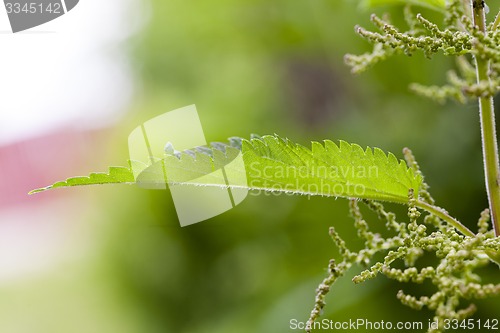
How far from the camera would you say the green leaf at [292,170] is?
2.20 ft

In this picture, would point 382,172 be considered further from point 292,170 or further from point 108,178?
point 108,178

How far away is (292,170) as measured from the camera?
0.69m

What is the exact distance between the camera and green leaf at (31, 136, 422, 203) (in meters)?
0.67

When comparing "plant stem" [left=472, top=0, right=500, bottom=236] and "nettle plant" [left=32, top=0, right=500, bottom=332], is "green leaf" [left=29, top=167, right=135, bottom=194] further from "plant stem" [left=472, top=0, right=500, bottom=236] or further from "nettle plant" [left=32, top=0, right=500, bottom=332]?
"plant stem" [left=472, top=0, right=500, bottom=236]

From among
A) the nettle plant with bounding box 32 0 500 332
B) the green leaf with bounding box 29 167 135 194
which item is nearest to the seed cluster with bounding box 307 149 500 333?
the nettle plant with bounding box 32 0 500 332

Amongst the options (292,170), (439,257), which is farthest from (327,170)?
(439,257)

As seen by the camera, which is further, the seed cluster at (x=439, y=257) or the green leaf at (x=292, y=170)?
the green leaf at (x=292, y=170)

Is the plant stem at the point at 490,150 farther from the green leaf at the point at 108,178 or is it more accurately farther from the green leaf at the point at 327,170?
the green leaf at the point at 108,178

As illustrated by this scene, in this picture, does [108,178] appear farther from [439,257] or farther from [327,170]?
[439,257]

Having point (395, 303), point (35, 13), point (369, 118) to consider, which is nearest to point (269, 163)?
point (395, 303)

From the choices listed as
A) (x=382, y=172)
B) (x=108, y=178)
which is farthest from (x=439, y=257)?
(x=108, y=178)

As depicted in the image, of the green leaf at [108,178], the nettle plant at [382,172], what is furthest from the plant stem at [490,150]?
the green leaf at [108,178]

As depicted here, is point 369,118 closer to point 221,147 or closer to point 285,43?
point 285,43

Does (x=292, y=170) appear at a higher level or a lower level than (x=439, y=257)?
higher
